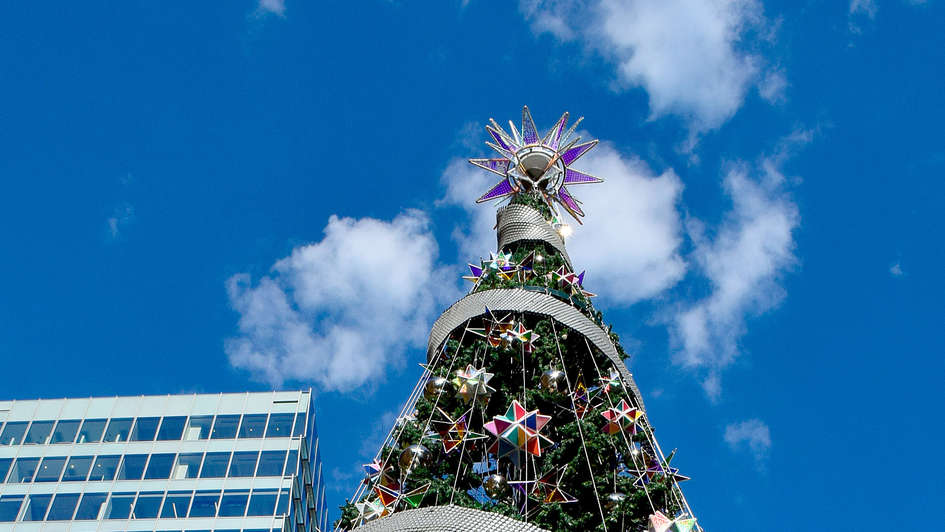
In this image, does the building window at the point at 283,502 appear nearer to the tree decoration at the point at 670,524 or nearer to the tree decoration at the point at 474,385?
the tree decoration at the point at 474,385

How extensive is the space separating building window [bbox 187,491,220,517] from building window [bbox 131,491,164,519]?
1482 millimetres

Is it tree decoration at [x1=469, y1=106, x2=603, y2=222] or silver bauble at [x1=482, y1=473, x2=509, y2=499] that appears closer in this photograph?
silver bauble at [x1=482, y1=473, x2=509, y2=499]

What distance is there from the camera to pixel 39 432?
3994 cm

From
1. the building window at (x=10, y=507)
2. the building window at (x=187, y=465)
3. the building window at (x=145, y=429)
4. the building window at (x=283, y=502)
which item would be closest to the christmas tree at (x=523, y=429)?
the building window at (x=283, y=502)

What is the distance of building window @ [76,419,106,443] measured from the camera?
3916 cm

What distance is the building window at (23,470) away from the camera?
124 feet

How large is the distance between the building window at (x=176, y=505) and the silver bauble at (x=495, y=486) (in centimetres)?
1991

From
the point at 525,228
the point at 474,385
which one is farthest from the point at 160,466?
the point at 474,385

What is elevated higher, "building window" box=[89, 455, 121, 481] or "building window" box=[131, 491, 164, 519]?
"building window" box=[89, 455, 121, 481]

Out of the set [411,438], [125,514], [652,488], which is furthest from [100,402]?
[652,488]

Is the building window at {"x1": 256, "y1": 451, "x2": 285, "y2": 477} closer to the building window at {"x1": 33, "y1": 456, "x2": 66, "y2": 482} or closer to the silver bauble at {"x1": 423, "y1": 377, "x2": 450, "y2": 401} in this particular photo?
the building window at {"x1": 33, "y1": 456, "x2": 66, "y2": 482}

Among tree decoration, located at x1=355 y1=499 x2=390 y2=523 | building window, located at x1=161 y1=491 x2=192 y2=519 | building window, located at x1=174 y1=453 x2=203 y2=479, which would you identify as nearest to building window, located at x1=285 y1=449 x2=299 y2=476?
building window, located at x1=174 y1=453 x2=203 y2=479

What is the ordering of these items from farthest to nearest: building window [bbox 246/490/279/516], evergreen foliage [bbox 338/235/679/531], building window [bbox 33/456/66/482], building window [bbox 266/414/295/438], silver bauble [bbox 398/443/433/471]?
building window [bbox 266/414/295/438] → building window [bbox 33/456/66/482] → building window [bbox 246/490/279/516] → silver bauble [bbox 398/443/433/471] → evergreen foliage [bbox 338/235/679/531]

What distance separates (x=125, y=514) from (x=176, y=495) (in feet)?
6.87
